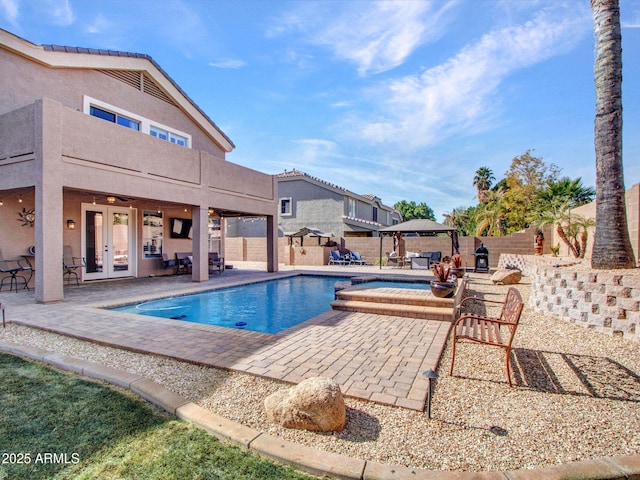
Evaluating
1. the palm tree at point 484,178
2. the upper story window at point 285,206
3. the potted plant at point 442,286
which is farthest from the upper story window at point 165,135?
the palm tree at point 484,178

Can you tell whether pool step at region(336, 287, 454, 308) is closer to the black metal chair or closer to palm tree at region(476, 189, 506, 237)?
the black metal chair

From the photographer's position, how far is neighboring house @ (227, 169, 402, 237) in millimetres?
27453

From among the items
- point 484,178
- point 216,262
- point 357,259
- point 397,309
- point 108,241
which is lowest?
point 397,309

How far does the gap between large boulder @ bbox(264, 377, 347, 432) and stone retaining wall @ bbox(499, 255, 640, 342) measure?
17.7 feet

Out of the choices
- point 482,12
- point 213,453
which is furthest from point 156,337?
point 482,12

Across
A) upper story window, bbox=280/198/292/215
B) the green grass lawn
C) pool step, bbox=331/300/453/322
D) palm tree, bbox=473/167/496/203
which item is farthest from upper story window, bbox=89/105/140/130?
palm tree, bbox=473/167/496/203

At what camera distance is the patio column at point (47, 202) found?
8.09 metres

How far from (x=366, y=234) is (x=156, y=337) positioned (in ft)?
94.9

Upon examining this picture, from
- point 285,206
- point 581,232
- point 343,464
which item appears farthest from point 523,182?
point 343,464

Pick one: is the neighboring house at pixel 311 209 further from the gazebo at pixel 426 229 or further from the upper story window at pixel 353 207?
the gazebo at pixel 426 229

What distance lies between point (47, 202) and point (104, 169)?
1.84 meters

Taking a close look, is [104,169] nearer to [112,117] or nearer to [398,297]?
[112,117]

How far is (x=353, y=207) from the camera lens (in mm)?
30125

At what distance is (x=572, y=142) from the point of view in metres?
16.0
